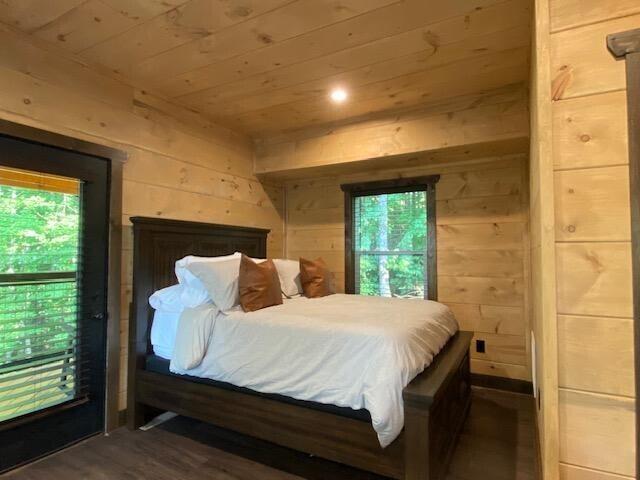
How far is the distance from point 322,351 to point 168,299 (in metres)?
1.23

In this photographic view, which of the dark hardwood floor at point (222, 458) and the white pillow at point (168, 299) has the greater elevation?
the white pillow at point (168, 299)

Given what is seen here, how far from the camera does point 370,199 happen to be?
397 centimetres

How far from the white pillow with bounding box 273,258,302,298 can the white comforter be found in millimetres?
575

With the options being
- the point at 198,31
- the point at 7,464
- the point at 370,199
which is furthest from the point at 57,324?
the point at 370,199

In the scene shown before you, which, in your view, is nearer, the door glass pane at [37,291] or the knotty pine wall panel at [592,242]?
the knotty pine wall panel at [592,242]

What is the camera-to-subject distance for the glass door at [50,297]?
2.03 metres

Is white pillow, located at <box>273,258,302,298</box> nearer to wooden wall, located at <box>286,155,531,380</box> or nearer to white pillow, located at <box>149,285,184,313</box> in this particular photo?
white pillow, located at <box>149,285,184,313</box>

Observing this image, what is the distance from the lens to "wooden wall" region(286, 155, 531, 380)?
321 centimetres

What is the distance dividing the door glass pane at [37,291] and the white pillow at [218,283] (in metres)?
0.78

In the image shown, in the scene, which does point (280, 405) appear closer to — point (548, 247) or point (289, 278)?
point (289, 278)

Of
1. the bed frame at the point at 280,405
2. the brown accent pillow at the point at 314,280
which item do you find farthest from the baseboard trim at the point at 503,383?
the brown accent pillow at the point at 314,280

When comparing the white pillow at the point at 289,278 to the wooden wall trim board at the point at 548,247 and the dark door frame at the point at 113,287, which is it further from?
the wooden wall trim board at the point at 548,247

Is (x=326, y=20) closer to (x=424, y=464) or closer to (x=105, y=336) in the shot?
(x=424, y=464)

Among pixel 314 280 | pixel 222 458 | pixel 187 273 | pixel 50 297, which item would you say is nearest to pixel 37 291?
pixel 50 297
